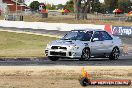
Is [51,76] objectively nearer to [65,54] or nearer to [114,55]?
[65,54]

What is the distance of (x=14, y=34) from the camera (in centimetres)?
5003

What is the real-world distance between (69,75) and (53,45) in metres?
6.12

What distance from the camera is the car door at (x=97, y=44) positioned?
19.7 metres

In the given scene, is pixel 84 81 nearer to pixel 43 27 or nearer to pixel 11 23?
pixel 43 27

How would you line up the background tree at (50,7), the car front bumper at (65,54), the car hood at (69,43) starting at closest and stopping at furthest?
1. the car front bumper at (65,54)
2. the car hood at (69,43)
3. the background tree at (50,7)

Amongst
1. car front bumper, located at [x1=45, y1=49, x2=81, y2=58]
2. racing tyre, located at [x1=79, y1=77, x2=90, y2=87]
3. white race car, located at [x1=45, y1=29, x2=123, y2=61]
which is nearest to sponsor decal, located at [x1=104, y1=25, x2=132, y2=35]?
white race car, located at [x1=45, y1=29, x2=123, y2=61]

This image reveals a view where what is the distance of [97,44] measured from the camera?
1997 centimetres

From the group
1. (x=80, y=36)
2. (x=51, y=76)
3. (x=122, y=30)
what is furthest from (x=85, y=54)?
(x=122, y=30)

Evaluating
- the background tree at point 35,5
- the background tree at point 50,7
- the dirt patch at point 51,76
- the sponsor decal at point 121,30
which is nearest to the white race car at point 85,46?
the dirt patch at point 51,76

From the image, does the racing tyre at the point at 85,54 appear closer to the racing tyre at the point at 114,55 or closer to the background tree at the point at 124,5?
the racing tyre at the point at 114,55

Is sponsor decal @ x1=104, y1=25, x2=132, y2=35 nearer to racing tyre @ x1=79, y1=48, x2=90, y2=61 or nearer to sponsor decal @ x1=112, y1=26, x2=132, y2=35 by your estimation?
sponsor decal @ x1=112, y1=26, x2=132, y2=35

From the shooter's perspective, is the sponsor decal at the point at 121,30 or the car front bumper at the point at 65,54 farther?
the sponsor decal at the point at 121,30

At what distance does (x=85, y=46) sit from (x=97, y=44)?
947mm

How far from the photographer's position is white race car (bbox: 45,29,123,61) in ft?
61.9
